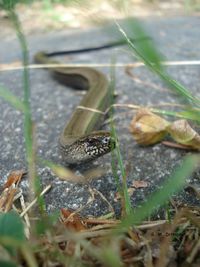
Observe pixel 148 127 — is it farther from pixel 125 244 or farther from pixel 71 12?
pixel 71 12

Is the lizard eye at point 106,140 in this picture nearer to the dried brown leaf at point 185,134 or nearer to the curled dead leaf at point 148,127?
the curled dead leaf at point 148,127

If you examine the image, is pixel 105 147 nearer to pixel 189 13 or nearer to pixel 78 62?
pixel 78 62

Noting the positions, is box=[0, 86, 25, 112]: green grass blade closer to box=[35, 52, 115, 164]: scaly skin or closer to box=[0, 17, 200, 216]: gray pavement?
box=[35, 52, 115, 164]: scaly skin

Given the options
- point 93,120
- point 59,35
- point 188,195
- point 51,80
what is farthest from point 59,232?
point 59,35

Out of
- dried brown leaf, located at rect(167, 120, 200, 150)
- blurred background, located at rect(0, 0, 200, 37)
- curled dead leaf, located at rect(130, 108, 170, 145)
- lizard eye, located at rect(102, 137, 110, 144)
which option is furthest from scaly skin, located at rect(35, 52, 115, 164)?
blurred background, located at rect(0, 0, 200, 37)

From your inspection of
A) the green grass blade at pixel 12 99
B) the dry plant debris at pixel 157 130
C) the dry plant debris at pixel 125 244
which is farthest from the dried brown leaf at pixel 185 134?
the green grass blade at pixel 12 99

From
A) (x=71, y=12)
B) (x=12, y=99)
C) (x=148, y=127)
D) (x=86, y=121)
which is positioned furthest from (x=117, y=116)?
(x=71, y=12)

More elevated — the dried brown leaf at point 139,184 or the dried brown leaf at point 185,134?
the dried brown leaf at point 185,134
